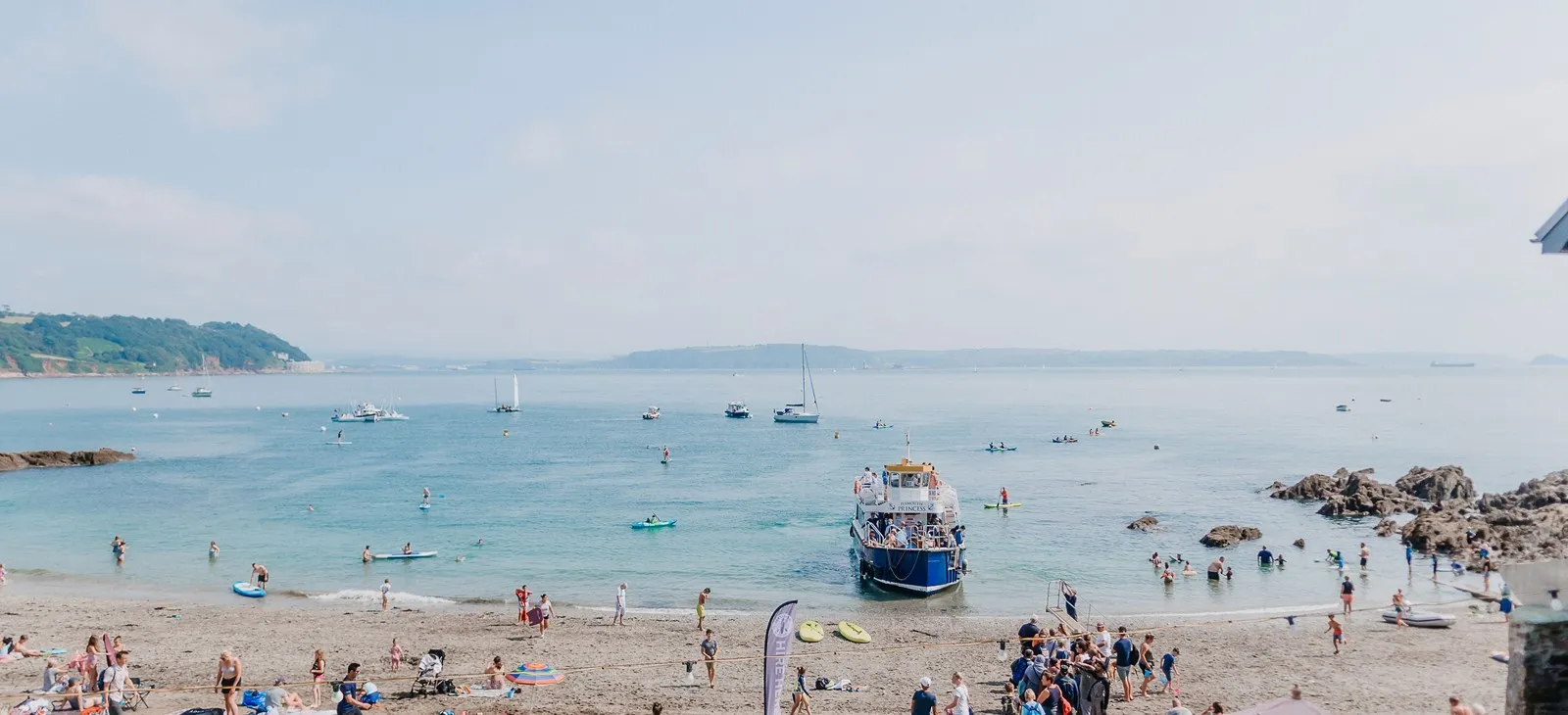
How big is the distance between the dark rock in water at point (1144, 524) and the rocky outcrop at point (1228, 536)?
3136 mm

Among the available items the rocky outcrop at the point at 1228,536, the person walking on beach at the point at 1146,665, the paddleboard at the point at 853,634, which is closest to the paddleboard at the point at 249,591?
the paddleboard at the point at 853,634

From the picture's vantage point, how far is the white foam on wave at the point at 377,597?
34.7 meters

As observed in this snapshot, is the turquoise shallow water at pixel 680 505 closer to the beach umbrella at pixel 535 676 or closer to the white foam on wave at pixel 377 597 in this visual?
the white foam on wave at pixel 377 597

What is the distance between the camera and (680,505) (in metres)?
59.0

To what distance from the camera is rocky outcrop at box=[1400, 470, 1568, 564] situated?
38719mm

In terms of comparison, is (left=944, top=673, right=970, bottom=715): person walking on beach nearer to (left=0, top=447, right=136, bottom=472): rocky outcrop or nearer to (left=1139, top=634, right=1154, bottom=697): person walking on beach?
(left=1139, top=634, right=1154, bottom=697): person walking on beach

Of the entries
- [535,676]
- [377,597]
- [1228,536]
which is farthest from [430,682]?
[1228,536]

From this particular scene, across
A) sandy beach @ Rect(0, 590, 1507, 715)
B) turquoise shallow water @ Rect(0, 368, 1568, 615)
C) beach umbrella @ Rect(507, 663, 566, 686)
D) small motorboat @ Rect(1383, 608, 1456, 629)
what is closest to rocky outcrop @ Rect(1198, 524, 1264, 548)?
turquoise shallow water @ Rect(0, 368, 1568, 615)

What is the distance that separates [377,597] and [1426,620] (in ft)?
115

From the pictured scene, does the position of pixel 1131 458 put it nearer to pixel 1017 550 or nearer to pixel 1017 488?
pixel 1017 488

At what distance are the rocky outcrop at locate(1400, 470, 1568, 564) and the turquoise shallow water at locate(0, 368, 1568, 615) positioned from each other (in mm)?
2020

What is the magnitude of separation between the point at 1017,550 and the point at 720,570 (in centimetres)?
1450

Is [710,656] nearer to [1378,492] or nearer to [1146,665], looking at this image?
[1146,665]

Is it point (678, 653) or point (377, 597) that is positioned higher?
point (678, 653)
